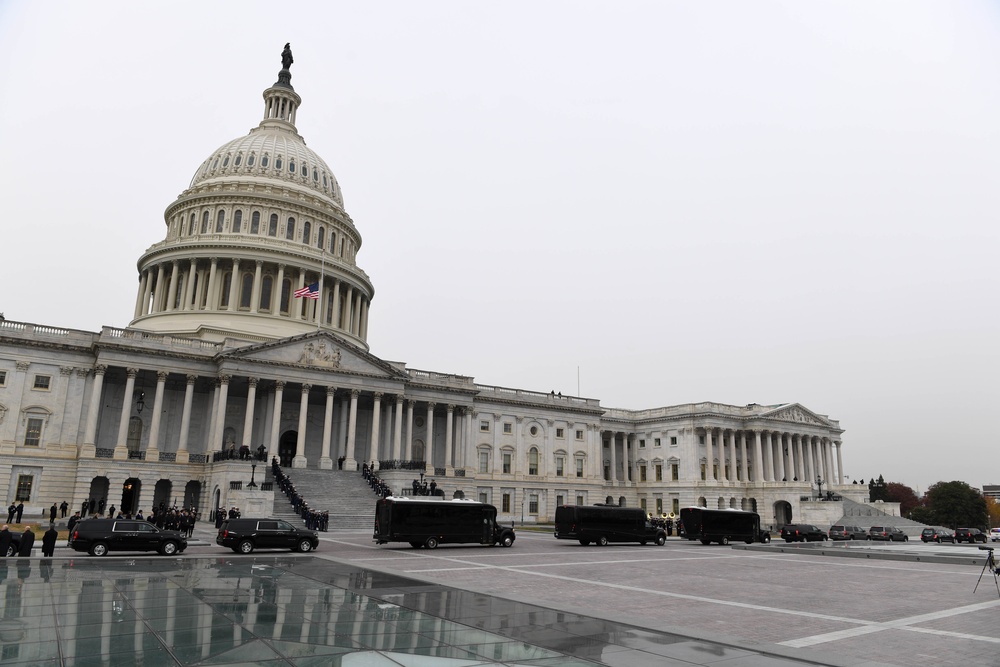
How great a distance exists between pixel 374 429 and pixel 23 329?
30.9m

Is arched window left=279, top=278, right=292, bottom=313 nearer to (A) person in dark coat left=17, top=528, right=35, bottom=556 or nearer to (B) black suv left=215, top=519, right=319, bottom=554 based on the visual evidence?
(B) black suv left=215, top=519, right=319, bottom=554

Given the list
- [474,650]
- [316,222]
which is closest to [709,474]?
[316,222]

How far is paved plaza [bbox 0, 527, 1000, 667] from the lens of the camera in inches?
447

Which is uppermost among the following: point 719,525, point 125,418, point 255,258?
point 255,258

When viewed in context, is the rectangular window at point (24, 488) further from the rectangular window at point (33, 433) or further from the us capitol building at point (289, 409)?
the rectangular window at point (33, 433)

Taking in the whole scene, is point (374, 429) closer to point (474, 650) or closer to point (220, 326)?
point (220, 326)

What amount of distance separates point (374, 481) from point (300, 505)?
407 inches

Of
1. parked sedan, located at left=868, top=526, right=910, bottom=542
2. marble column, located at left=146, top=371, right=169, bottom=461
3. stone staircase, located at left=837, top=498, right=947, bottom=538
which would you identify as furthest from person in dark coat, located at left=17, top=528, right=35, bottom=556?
stone staircase, located at left=837, top=498, right=947, bottom=538

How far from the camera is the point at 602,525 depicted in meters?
43.7

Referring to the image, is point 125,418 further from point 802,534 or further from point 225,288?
point 802,534

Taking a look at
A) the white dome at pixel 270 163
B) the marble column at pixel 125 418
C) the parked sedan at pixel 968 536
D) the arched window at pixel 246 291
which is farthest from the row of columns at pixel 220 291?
the parked sedan at pixel 968 536

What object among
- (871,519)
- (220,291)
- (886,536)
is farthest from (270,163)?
(871,519)

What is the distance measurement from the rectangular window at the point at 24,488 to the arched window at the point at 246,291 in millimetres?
28134

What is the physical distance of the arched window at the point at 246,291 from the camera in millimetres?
78000
